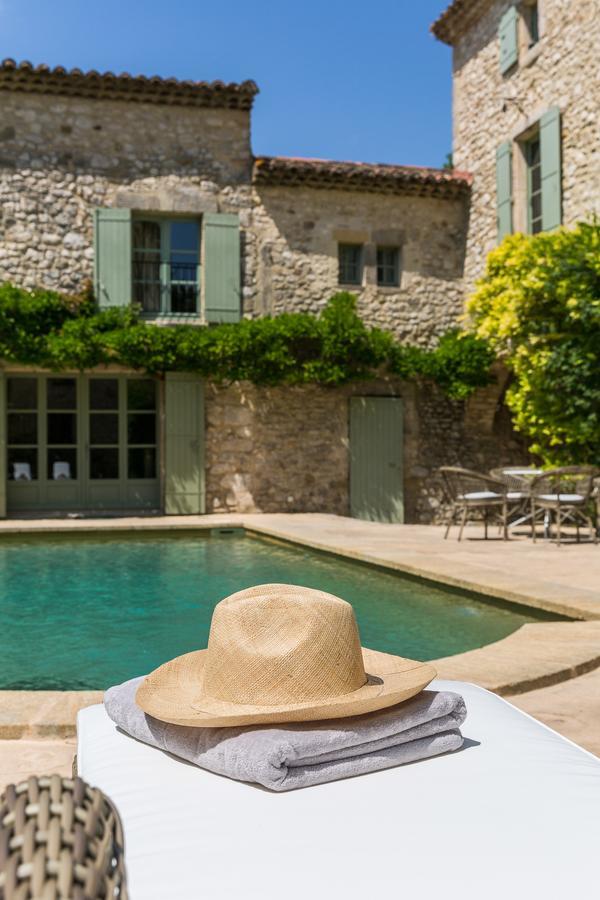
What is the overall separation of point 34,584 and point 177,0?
6.12m

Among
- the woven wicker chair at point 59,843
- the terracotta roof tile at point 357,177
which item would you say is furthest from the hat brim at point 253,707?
the terracotta roof tile at point 357,177

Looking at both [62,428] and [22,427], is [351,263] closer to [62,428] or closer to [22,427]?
[62,428]

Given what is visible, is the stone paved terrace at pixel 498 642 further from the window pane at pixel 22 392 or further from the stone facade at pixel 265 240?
the window pane at pixel 22 392

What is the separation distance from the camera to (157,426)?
11180 mm

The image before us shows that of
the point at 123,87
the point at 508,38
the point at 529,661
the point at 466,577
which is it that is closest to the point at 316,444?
the point at 123,87

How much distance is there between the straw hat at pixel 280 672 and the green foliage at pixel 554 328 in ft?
23.5

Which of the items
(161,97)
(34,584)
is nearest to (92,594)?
(34,584)

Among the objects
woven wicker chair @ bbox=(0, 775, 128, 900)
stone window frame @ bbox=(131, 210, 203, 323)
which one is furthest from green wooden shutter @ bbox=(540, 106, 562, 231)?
woven wicker chair @ bbox=(0, 775, 128, 900)

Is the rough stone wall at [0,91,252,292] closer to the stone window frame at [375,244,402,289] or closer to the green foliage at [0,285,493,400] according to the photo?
the green foliage at [0,285,493,400]

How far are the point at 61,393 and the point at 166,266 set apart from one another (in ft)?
7.20

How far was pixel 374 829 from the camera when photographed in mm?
1203

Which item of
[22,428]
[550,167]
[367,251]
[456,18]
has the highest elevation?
[456,18]

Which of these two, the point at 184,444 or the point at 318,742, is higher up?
the point at 184,444

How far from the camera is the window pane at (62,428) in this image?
35.8 ft
